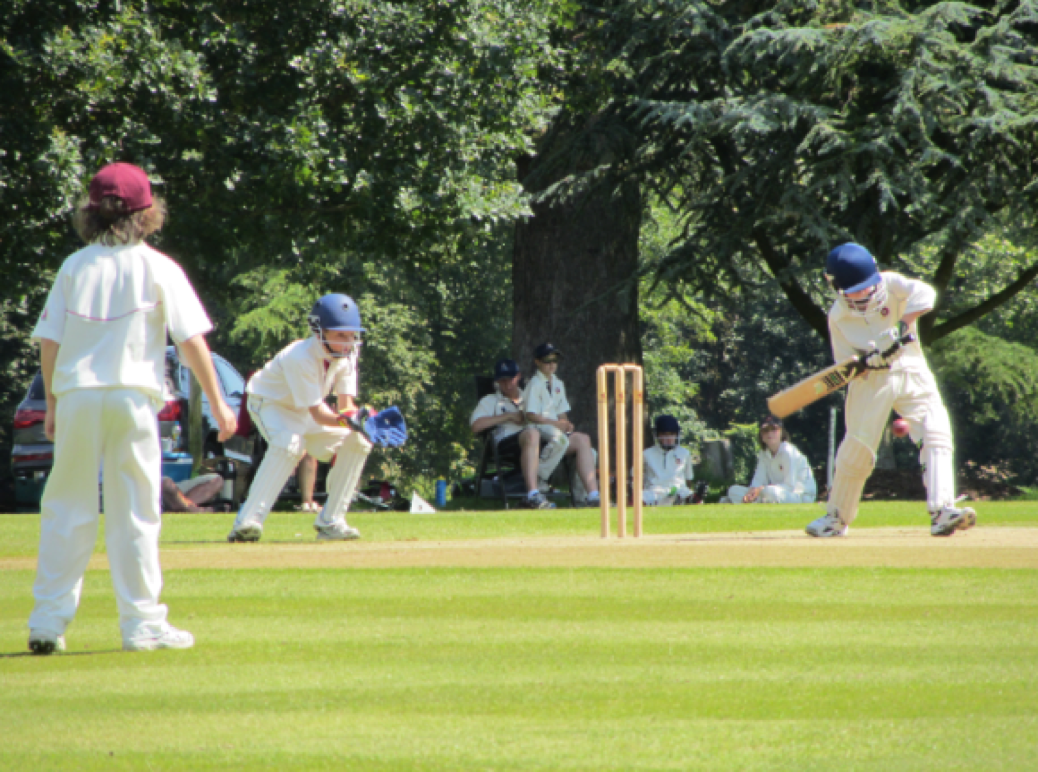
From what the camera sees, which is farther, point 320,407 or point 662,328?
point 662,328

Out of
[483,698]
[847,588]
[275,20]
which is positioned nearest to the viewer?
[483,698]

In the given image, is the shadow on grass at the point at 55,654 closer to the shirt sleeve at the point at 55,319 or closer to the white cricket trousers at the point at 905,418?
the shirt sleeve at the point at 55,319

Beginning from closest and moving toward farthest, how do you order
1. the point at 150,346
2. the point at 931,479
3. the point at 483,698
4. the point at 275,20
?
1. the point at 483,698
2. the point at 150,346
3. the point at 931,479
4. the point at 275,20

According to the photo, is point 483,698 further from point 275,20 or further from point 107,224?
point 275,20

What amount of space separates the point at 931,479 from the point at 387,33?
35.0ft

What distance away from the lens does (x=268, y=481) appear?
37.1 feet

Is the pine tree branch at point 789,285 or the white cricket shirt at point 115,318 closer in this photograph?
the white cricket shirt at point 115,318

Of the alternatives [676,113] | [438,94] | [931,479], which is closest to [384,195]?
[438,94]

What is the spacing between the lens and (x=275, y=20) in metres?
19.1

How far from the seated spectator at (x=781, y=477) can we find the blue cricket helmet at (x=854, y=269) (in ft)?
23.7

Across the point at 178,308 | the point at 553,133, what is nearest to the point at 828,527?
the point at 178,308

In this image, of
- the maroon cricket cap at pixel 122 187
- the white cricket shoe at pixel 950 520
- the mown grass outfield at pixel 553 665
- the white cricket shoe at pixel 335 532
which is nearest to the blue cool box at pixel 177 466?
the white cricket shoe at pixel 335 532

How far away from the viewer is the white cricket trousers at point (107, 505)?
601 cm

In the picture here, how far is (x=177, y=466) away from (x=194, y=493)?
2.59 feet
